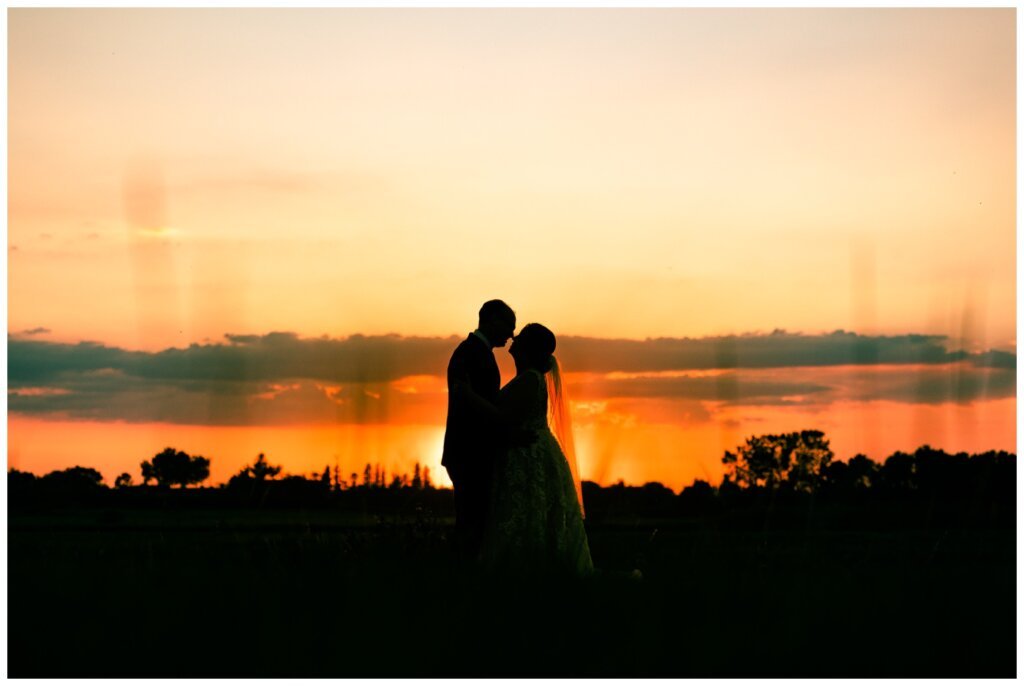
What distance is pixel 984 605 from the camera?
10.1 meters

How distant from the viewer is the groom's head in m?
12.3

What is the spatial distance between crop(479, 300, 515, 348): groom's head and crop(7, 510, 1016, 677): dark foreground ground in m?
2.22

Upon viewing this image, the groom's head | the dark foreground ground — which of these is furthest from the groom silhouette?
the dark foreground ground

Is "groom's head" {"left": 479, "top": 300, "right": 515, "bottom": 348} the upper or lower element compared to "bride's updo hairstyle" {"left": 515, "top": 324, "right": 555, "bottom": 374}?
upper

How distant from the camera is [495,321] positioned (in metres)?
12.3

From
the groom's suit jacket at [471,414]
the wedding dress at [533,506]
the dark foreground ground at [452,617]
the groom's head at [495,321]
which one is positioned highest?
the groom's head at [495,321]

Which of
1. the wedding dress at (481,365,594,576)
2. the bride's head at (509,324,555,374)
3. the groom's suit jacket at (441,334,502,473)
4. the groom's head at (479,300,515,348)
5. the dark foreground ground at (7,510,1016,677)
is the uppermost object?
the groom's head at (479,300,515,348)

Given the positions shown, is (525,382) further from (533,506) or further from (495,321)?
(533,506)

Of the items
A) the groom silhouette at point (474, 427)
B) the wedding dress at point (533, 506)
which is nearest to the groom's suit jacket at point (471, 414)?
the groom silhouette at point (474, 427)

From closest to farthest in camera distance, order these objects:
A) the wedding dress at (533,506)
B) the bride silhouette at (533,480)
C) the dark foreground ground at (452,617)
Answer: the dark foreground ground at (452,617), the bride silhouette at (533,480), the wedding dress at (533,506)

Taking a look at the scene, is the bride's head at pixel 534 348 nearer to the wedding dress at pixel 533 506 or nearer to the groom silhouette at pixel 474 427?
the wedding dress at pixel 533 506

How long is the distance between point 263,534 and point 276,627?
5995mm

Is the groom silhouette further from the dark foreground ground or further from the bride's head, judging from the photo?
the dark foreground ground

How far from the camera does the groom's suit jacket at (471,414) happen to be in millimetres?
12269
